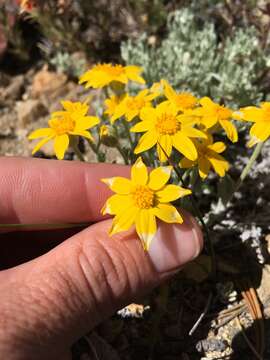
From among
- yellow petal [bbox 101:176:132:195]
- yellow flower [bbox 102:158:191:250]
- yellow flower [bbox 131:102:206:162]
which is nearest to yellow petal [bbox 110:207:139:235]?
yellow flower [bbox 102:158:191:250]

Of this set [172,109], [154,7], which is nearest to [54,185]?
[172,109]

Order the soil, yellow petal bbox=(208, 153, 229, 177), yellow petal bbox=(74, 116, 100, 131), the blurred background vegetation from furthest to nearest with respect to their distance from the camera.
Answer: the blurred background vegetation → the soil → yellow petal bbox=(74, 116, 100, 131) → yellow petal bbox=(208, 153, 229, 177)

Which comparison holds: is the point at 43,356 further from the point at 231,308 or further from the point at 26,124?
the point at 26,124

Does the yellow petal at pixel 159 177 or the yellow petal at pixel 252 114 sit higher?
the yellow petal at pixel 252 114

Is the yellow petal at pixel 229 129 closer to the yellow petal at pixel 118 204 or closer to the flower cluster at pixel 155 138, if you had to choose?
the flower cluster at pixel 155 138

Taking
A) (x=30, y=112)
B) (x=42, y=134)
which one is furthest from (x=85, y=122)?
(x=30, y=112)

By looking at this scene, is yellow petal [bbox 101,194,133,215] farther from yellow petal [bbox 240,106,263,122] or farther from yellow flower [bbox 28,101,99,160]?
yellow petal [bbox 240,106,263,122]

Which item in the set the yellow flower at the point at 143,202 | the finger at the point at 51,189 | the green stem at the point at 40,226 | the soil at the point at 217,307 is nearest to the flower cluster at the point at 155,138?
the yellow flower at the point at 143,202
